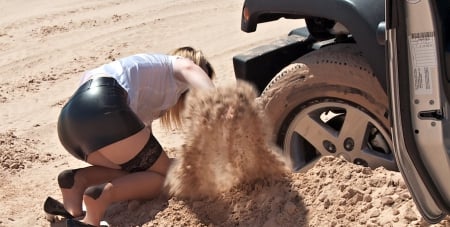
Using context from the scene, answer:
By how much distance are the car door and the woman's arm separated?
157 centimetres

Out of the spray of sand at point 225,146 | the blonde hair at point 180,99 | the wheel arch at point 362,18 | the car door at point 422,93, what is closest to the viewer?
the car door at point 422,93

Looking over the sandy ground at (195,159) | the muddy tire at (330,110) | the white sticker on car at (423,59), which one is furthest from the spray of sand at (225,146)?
the white sticker on car at (423,59)

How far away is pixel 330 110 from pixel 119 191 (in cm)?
134

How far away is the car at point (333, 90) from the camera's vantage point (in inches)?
141

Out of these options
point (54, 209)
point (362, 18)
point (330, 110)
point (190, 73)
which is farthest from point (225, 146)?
point (54, 209)

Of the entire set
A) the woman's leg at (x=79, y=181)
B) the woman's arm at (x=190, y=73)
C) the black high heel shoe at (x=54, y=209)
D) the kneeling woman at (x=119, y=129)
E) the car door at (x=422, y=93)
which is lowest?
the black high heel shoe at (x=54, y=209)

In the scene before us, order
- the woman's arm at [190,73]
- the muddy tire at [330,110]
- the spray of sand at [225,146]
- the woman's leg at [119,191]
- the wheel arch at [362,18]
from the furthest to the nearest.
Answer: the woman's arm at [190,73] < the woman's leg at [119,191] < the spray of sand at [225,146] < the muddy tire at [330,110] < the wheel arch at [362,18]

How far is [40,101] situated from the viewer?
7711 mm

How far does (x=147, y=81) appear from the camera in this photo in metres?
4.56

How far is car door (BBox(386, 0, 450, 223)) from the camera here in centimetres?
281

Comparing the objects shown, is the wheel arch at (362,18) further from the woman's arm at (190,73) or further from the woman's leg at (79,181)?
the woman's leg at (79,181)

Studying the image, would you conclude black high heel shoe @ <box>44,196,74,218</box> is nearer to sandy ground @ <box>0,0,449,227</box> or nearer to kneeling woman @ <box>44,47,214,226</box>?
kneeling woman @ <box>44,47,214,226</box>

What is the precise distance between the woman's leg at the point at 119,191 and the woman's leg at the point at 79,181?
17cm

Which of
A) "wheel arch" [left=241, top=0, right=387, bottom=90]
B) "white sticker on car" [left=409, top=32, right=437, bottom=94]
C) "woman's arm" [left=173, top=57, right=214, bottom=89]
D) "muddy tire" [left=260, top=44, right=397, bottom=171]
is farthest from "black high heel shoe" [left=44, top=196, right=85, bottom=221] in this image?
"white sticker on car" [left=409, top=32, right=437, bottom=94]
